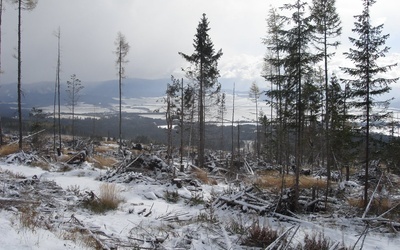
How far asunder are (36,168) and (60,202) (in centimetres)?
811

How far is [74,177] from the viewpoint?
1288 cm

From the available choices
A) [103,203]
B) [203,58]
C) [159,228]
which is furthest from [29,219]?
[203,58]

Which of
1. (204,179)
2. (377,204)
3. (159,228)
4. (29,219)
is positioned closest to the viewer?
(29,219)

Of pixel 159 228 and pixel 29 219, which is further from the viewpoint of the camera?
pixel 159 228

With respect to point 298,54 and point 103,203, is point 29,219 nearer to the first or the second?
point 103,203

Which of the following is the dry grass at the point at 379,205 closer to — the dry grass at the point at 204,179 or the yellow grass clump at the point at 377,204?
the yellow grass clump at the point at 377,204

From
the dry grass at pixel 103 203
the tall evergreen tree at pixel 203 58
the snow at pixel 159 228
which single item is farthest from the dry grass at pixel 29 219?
the tall evergreen tree at pixel 203 58

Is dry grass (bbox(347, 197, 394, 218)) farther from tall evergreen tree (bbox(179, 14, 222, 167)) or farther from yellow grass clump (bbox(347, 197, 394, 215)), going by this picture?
tall evergreen tree (bbox(179, 14, 222, 167))

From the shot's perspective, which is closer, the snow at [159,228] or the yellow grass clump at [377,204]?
the snow at [159,228]

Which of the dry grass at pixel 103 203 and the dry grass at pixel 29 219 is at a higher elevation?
the dry grass at pixel 29 219

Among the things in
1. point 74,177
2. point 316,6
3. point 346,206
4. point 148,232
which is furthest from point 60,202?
point 316,6

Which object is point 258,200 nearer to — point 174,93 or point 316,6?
point 316,6

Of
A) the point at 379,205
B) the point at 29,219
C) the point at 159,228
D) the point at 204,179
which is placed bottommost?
the point at 204,179

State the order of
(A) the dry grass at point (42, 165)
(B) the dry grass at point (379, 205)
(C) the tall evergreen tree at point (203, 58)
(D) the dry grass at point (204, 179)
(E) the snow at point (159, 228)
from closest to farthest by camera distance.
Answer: (E) the snow at point (159, 228)
(B) the dry grass at point (379, 205)
(D) the dry grass at point (204, 179)
(A) the dry grass at point (42, 165)
(C) the tall evergreen tree at point (203, 58)
